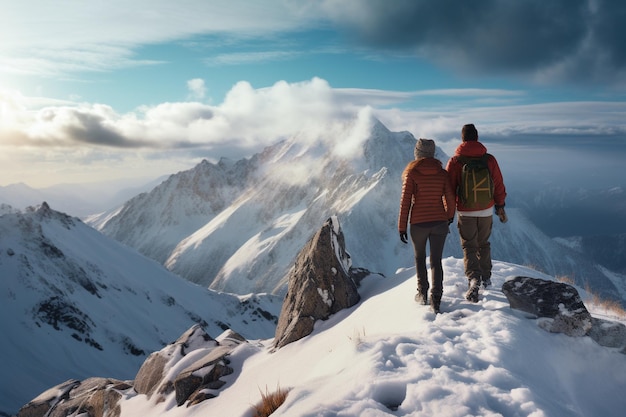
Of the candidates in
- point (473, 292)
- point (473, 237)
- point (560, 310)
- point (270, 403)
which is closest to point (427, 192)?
point (473, 237)

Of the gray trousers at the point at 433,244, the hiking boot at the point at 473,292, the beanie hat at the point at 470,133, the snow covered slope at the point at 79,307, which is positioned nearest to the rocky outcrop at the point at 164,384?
the gray trousers at the point at 433,244

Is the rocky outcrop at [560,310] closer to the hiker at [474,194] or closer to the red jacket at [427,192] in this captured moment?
the hiker at [474,194]

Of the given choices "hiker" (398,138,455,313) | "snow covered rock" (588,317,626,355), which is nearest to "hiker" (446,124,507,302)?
"hiker" (398,138,455,313)

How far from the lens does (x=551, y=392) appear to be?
6.16 meters

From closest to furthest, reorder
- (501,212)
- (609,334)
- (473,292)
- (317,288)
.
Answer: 1. (609,334)
2. (473,292)
3. (501,212)
4. (317,288)

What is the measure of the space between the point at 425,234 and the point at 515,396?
13.9ft

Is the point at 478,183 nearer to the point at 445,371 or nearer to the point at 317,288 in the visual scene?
the point at 445,371

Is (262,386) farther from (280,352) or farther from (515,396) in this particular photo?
(515,396)

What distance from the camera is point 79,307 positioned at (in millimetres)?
61031

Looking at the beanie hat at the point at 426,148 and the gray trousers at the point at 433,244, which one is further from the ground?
the beanie hat at the point at 426,148

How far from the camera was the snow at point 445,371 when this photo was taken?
5.39 m

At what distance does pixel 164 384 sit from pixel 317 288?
17.3 feet

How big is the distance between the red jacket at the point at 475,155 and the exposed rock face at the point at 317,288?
4.79 m

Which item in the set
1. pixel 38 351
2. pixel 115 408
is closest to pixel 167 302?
pixel 38 351
